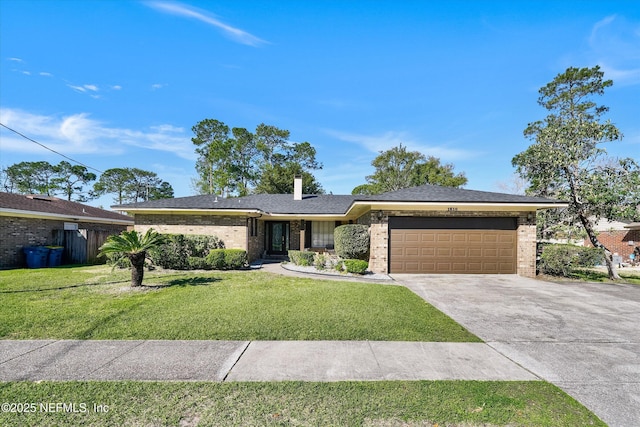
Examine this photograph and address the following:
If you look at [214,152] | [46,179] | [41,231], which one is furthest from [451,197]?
[46,179]

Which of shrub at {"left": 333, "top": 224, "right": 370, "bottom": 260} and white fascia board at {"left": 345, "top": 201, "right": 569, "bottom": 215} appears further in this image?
shrub at {"left": 333, "top": 224, "right": 370, "bottom": 260}

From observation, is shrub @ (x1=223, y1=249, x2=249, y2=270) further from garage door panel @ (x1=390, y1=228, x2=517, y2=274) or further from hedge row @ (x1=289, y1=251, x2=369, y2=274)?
garage door panel @ (x1=390, y1=228, x2=517, y2=274)

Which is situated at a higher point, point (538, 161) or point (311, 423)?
→ point (538, 161)

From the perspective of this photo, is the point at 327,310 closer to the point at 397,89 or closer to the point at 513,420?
the point at 513,420

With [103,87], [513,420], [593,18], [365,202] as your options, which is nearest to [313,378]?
[513,420]

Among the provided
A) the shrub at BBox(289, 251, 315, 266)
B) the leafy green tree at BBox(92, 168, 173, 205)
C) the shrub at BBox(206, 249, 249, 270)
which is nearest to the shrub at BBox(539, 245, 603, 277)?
the shrub at BBox(289, 251, 315, 266)

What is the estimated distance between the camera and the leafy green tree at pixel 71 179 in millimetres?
45344

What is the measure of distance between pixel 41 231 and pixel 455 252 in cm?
1921

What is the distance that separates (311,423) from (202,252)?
39.3ft

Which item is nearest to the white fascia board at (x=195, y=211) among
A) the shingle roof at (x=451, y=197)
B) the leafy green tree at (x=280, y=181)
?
the shingle roof at (x=451, y=197)

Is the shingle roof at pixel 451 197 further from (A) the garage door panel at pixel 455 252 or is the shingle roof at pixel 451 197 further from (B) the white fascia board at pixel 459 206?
(A) the garage door panel at pixel 455 252

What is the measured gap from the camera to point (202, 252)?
13.3 meters

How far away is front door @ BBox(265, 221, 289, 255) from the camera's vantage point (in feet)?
62.5

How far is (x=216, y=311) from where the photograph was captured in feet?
20.2
